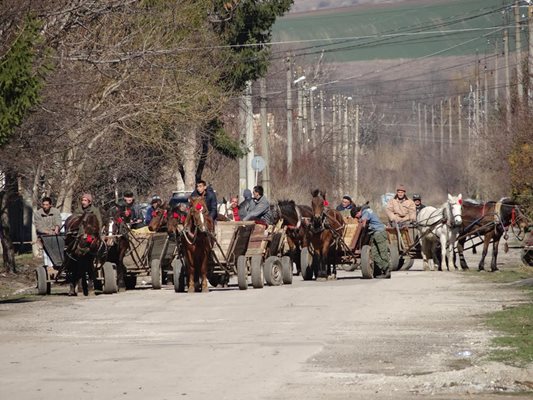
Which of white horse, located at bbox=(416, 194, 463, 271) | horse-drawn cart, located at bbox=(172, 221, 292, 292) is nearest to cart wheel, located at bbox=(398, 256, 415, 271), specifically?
white horse, located at bbox=(416, 194, 463, 271)

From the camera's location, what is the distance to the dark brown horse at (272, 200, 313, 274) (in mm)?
34094

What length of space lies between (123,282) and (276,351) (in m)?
13.5

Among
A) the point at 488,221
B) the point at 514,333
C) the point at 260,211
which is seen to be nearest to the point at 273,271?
the point at 260,211

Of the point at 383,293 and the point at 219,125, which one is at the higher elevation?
the point at 219,125

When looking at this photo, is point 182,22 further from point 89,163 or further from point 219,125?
point 219,125

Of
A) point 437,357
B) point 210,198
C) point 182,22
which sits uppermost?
point 182,22

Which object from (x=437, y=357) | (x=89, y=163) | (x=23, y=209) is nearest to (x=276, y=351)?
(x=437, y=357)

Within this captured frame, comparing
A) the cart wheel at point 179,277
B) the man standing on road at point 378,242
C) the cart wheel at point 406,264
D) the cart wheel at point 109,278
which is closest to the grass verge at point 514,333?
the man standing on road at point 378,242

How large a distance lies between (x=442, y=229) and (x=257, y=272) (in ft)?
30.3

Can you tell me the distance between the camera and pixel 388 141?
557ft

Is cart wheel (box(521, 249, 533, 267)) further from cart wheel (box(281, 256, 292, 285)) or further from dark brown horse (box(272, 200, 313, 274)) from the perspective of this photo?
cart wheel (box(281, 256, 292, 285))

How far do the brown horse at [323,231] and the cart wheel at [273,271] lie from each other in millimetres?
1817

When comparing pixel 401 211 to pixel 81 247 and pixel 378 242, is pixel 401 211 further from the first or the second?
pixel 81 247

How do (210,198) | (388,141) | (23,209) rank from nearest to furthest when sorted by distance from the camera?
(210,198)
(23,209)
(388,141)
